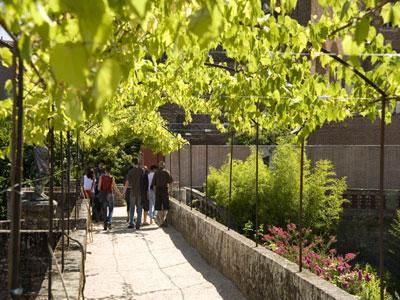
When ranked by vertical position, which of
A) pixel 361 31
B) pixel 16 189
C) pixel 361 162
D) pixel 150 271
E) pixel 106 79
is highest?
pixel 361 31

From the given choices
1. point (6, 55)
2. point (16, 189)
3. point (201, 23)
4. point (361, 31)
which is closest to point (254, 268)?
point (6, 55)

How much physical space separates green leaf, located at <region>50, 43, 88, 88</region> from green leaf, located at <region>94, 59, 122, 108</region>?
0.05m

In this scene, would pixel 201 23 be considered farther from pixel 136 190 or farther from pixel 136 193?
pixel 136 190

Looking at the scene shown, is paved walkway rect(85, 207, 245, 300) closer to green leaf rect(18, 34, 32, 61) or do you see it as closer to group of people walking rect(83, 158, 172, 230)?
group of people walking rect(83, 158, 172, 230)

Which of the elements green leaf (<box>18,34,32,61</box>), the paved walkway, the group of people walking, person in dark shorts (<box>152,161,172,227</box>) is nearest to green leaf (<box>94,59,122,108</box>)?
green leaf (<box>18,34,32,61</box>)

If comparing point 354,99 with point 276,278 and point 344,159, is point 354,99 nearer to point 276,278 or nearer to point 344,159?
point 276,278

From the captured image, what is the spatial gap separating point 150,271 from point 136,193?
6.70 meters

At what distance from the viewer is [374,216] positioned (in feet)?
82.6

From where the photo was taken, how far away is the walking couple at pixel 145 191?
1844cm

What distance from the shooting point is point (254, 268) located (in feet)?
29.0

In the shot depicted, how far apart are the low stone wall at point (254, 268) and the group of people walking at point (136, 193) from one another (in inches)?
168

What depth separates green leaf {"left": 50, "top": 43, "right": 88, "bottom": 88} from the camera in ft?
5.65

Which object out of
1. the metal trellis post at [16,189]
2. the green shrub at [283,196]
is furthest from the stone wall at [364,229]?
the metal trellis post at [16,189]

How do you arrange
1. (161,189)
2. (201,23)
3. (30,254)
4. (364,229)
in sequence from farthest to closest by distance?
(364,229), (161,189), (30,254), (201,23)
